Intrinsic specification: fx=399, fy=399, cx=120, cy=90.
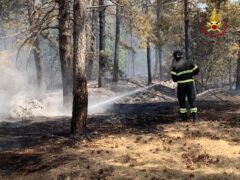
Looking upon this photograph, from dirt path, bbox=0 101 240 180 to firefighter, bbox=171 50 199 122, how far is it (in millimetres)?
512

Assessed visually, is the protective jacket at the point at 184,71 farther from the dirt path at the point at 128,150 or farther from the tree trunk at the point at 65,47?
the tree trunk at the point at 65,47

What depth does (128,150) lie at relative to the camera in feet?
28.6

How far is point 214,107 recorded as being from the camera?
51.9ft

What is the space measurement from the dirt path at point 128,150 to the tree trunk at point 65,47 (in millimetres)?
4421

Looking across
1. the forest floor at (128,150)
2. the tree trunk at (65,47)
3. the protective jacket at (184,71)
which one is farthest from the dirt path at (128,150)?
the tree trunk at (65,47)

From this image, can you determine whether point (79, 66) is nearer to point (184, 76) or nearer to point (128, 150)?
point (128, 150)

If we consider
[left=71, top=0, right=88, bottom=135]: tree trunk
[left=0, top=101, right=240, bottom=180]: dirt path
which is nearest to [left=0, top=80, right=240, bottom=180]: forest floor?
[left=0, top=101, right=240, bottom=180]: dirt path

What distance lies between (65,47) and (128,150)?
9.12m

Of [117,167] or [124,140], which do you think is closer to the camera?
[117,167]

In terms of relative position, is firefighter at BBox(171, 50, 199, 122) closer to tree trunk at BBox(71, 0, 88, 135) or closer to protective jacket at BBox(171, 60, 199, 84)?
protective jacket at BBox(171, 60, 199, 84)

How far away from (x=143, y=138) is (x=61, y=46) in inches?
319

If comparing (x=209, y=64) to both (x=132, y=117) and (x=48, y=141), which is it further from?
(x=48, y=141)

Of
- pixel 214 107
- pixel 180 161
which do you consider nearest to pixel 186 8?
pixel 214 107

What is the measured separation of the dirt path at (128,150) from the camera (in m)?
7.27
